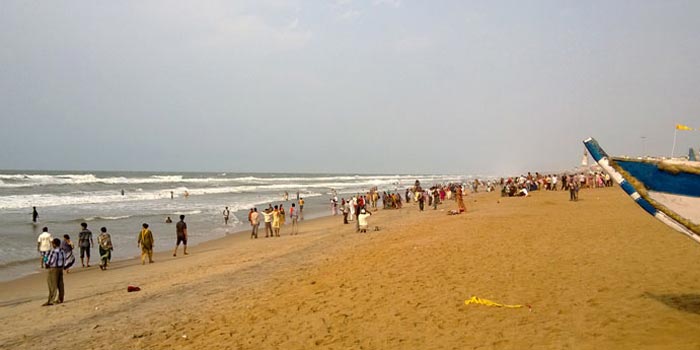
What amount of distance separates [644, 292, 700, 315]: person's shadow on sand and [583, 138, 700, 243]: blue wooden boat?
3.78ft

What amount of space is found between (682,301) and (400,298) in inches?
166

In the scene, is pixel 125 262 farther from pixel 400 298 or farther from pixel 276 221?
pixel 400 298

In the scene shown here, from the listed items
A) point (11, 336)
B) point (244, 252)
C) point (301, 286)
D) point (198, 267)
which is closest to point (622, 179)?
point (301, 286)

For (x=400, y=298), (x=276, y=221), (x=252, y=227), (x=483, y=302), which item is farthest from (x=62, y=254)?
(x=252, y=227)

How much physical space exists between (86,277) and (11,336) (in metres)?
5.53

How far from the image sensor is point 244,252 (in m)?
16.0

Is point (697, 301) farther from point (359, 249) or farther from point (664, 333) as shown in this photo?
point (359, 249)

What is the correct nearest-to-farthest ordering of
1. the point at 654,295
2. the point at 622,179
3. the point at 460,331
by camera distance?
the point at 460,331, the point at 622,179, the point at 654,295

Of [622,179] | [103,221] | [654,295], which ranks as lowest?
[103,221]

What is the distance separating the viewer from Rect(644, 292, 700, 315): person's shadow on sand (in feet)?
21.5

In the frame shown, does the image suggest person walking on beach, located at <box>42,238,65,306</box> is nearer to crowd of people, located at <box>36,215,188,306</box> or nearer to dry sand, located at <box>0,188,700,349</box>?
crowd of people, located at <box>36,215,188,306</box>

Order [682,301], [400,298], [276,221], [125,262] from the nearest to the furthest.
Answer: [682,301] → [400,298] → [125,262] → [276,221]

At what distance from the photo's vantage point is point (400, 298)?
7.96 m

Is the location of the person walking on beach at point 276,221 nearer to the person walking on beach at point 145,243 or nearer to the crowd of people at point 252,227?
the crowd of people at point 252,227
